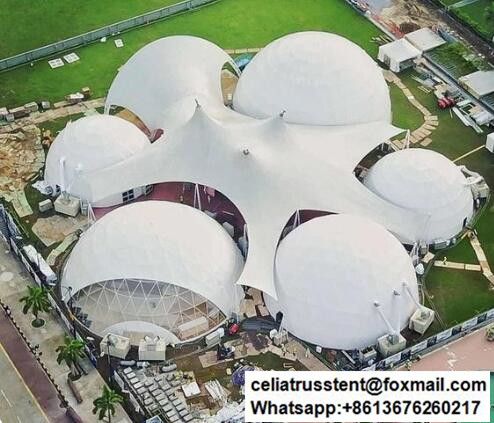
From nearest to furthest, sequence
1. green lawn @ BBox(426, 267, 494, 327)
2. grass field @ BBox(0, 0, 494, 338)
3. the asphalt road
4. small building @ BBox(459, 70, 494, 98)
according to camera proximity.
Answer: the asphalt road
green lawn @ BBox(426, 267, 494, 327)
grass field @ BBox(0, 0, 494, 338)
small building @ BBox(459, 70, 494, 98)

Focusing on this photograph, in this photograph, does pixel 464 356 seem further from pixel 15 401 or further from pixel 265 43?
pixel 265 43

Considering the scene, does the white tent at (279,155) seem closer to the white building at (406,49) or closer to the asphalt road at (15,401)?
the white building at (406,49)

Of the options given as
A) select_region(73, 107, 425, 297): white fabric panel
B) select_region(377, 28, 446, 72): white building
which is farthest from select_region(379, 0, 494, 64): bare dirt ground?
select_region(73, 107, 425, 297): white fabric panel

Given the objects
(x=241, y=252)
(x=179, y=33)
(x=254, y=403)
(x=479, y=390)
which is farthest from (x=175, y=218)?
(x=179, y=33)

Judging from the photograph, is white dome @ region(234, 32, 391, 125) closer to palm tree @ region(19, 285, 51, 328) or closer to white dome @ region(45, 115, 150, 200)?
white dome @ region(45, 115, 150, 200)

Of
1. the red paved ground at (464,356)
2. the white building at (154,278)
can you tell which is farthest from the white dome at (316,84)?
the red paved ground at (464,356)
